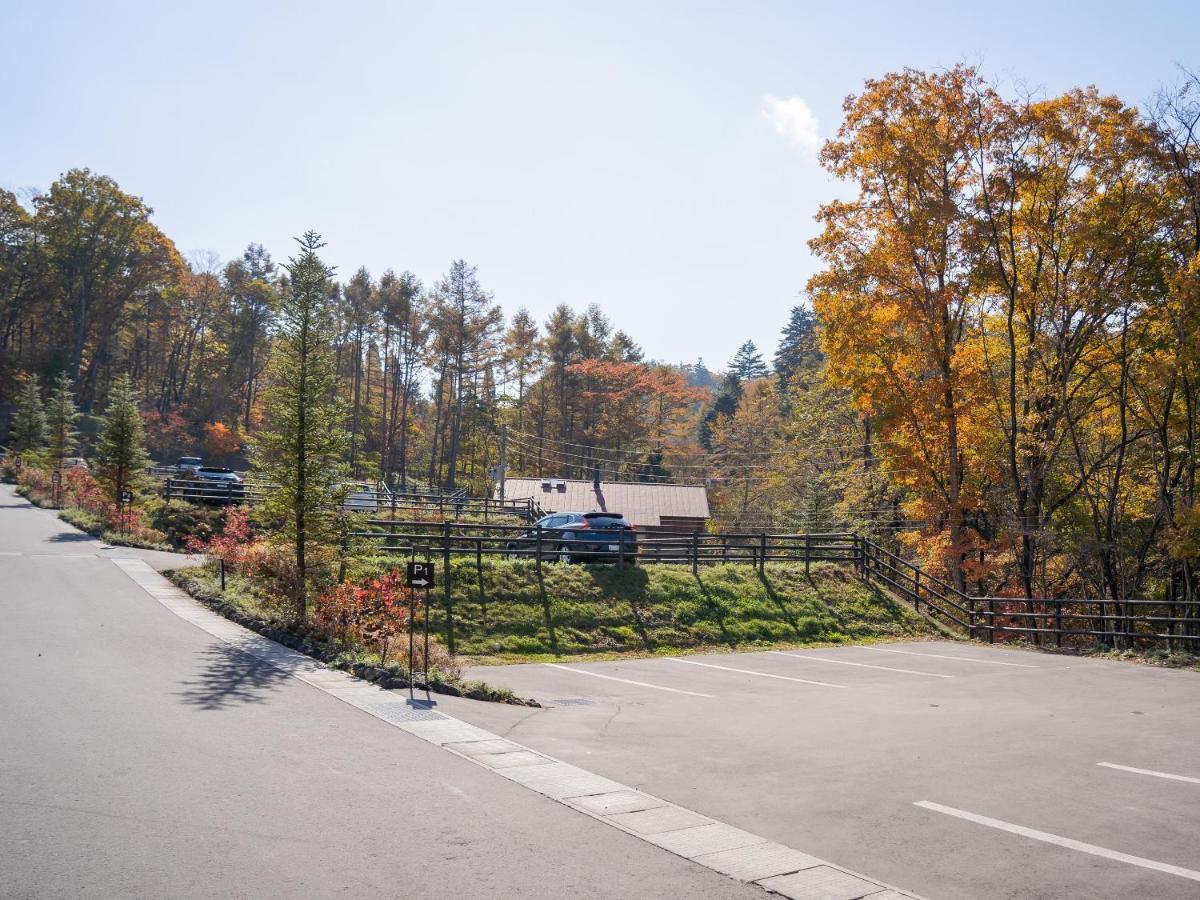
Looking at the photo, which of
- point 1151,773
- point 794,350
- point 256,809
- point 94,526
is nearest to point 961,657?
point 1151,773

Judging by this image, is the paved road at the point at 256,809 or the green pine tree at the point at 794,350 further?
the green pine tree at the point at 794,350

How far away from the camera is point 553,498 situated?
5197 cm

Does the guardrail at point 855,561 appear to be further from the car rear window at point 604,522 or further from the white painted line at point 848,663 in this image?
the white painted line at point 848,663

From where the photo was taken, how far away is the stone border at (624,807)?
6.05m

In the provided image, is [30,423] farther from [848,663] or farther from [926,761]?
[926,761]

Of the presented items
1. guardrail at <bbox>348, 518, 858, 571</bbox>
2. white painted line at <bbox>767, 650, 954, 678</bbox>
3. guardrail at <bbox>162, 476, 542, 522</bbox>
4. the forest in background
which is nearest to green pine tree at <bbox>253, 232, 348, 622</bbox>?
the forest in background

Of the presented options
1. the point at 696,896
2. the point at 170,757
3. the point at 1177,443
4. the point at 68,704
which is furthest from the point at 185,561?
the point at 1177,443

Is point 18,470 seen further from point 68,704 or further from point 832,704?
point 832,704

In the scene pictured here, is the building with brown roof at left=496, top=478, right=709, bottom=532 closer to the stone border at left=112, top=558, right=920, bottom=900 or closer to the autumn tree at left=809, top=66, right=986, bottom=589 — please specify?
the autumn tree at left=809, top=66, right=986, bottom=589

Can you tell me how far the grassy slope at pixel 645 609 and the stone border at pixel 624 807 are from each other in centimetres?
791

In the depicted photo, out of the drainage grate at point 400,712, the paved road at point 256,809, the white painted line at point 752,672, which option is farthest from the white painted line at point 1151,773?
the drainage grate at point 400,712

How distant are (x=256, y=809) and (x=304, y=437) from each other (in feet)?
37.3

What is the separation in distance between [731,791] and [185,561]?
2164 centimetres

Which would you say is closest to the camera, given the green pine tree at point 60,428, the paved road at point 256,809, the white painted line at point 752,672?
the paved road at point 256,809
